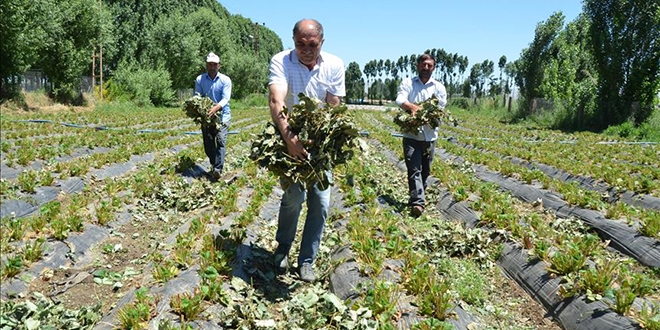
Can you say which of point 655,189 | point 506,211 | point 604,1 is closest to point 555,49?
point 604,1

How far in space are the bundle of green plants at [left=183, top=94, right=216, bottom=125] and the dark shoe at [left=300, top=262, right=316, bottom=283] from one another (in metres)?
4.64

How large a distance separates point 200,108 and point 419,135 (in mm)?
3831

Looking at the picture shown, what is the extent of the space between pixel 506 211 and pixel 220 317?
4335 mm

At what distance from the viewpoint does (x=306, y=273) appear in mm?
4309

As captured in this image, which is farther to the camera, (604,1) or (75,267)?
(604,1)

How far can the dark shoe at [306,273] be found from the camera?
430cm

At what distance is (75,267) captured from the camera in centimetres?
474

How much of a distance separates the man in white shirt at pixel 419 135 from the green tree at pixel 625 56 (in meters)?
21.6

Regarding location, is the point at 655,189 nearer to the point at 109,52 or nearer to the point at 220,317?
the point at 220,317

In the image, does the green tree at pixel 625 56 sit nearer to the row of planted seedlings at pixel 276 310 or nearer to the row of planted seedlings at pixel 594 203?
the row of planted seedlings at pixel 594 203

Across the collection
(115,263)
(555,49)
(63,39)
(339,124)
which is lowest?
(115,263)

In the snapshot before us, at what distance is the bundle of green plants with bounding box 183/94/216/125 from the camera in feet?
27.1

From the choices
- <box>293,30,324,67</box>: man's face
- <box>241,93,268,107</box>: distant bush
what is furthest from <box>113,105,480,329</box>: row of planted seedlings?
<box>241,93,268,107</box>: distant bush

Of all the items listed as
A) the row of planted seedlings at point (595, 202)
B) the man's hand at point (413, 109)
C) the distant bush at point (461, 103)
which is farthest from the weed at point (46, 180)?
the distant bush at point (461, 103)
